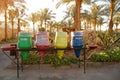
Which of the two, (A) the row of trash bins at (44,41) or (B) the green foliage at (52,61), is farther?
(B) the green foliage at (52,61)

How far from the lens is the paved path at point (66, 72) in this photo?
692cm

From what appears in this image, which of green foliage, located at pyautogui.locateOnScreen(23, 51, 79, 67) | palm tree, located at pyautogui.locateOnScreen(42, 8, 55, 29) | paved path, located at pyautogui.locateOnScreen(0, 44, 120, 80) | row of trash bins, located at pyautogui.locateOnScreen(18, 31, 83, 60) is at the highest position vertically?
palm tree, located at pyautogui.locateOnScreen(42, 8, 55, 29)

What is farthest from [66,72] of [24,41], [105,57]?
[105,57]

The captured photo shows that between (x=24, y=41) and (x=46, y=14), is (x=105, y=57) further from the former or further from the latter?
(x=46, y=14)

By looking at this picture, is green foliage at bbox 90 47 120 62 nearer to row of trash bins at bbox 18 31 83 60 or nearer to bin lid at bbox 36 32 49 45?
row of trash bins at bbox 18 31 83 60

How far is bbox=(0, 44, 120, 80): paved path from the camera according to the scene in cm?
692

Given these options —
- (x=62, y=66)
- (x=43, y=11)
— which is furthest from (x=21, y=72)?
(x=43, y=11)

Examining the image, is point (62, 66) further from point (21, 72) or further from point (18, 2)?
point (18, 2)

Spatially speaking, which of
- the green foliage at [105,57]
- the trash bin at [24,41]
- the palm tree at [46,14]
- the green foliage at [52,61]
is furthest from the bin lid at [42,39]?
the palm tree at [46,14]

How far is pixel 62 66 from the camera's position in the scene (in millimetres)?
8242

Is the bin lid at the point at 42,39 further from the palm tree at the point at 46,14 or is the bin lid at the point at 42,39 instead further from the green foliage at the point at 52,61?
the palm tree at the point at 46,14

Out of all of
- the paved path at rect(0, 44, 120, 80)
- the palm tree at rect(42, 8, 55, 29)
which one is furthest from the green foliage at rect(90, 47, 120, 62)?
the palm tree at rect(42, 8, 55, 29)

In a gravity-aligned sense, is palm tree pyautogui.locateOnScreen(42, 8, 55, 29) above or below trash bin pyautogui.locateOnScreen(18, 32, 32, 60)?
above

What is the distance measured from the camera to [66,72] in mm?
7551
